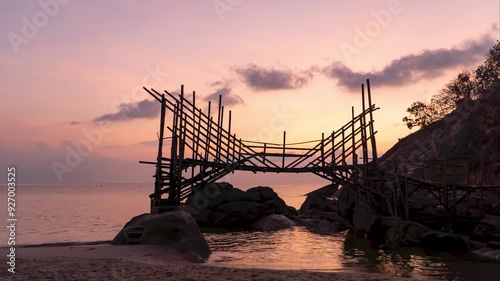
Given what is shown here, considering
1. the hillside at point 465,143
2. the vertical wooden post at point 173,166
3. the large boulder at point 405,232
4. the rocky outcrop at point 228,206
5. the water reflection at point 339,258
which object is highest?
the hillside at point 465,143

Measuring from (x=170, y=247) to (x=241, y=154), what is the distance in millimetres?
8601

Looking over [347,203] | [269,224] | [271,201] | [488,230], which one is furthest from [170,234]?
[271,201]

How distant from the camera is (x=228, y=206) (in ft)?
101

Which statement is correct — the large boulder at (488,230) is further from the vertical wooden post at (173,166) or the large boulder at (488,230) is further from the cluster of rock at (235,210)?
the vertical wooden post at (173,166)

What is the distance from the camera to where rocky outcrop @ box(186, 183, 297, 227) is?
30.0 metres

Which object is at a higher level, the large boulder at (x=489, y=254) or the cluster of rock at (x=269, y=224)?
the cluster of rock at (x=269, y=224)

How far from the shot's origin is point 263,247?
2022cm

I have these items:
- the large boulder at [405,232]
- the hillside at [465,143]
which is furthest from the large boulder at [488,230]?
the hillside at [465,143]

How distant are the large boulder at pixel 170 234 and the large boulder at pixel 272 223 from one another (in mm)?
12538

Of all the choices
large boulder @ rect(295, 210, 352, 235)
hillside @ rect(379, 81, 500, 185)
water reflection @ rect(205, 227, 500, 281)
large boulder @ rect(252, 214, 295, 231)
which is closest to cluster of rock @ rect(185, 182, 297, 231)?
large boulder @ rect(252, 214, 295, 231)

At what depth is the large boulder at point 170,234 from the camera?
15773 mm

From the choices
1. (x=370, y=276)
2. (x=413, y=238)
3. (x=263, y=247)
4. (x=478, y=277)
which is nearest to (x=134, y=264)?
(x=370, y=276)

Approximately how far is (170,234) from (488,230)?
14.8 meters

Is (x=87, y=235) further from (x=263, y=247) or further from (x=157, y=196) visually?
(x=263, y=247)
